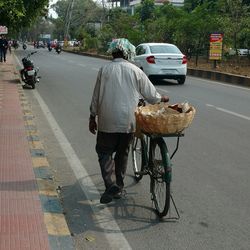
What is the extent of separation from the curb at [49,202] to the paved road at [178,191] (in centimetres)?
11

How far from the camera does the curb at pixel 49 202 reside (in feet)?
13.5

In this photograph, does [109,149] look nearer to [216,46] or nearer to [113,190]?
[113,190]

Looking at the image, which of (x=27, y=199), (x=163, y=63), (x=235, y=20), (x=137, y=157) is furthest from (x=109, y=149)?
(x=235, y=20)

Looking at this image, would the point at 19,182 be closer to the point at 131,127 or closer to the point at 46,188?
the point at 46,188

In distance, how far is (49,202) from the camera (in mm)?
5012

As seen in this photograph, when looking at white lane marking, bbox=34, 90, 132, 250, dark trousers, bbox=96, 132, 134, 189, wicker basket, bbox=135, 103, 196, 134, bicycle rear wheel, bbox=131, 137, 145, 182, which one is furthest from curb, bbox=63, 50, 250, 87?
wicker basket, bbox=135, 103, 196, 134

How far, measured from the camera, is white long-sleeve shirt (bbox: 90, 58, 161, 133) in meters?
4.88

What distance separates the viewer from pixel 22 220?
440 centimetres

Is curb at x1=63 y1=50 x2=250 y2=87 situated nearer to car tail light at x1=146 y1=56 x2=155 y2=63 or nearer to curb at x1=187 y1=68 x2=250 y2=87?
curb at x1=187 y1=68 x2=250 y2=87

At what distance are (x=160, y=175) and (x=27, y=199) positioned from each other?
52.4 inches

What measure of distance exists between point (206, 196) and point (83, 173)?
1659 mm

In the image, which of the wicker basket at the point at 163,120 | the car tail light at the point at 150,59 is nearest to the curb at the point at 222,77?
the car tail light at the point at 150,59

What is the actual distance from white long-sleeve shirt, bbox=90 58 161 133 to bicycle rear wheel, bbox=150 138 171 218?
13.2 inches

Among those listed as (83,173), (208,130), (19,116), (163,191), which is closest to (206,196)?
(163,191)
